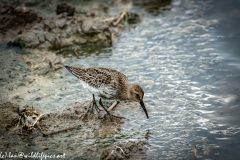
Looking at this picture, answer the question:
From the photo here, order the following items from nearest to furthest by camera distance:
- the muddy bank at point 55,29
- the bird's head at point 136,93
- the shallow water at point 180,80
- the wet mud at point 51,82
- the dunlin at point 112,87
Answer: the wet mud at point 51,82 → the shallow water at point 180,80 → the bird's head at point 136,93 → the dunlin at point 112,87 → the muddy bank at point 55,29

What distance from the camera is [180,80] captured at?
30.1ft

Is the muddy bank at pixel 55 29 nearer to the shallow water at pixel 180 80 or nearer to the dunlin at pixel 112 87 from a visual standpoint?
the shallow water at pixel 180 80

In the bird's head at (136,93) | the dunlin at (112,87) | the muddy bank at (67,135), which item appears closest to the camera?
the muddy bank at (67,135)

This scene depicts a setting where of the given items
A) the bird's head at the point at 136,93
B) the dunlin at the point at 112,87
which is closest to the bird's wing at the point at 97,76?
the dunlin at the point at 112,87

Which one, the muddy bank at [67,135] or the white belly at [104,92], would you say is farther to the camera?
the white belly at [104,92]

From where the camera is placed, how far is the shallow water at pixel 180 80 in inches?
284

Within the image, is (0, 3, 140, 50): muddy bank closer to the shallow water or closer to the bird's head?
the shallow water

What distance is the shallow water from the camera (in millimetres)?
7203

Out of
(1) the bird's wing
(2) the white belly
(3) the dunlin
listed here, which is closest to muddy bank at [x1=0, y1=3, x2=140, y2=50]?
(1) the bird's wing

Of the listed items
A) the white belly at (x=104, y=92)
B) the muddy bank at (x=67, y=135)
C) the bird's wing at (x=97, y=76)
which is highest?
the bird's wing at (x=97, y=76)

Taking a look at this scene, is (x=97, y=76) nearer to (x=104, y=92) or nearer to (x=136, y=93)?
(x=104, y=92)

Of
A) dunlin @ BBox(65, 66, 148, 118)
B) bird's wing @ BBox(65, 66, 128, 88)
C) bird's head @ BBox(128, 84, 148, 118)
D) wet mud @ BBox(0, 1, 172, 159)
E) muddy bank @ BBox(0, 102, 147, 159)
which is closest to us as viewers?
muddy bank @ BBox(0, 102, 147, 159)

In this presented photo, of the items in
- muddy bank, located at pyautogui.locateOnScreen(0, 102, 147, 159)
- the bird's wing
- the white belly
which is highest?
the bird's wing

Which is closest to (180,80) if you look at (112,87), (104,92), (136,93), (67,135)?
(136,93)
